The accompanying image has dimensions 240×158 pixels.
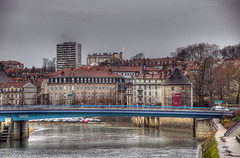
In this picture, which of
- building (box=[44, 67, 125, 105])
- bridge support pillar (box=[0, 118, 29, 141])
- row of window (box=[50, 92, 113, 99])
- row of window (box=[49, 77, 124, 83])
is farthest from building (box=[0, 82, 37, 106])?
bridge support pillar (box=[0, 118, 29, 141])

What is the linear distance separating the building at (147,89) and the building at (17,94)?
2842 cm

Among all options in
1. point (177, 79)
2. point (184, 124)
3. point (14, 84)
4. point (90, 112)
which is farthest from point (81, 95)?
point (90, 112)

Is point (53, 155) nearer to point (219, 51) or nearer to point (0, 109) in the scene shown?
point (0, 109)

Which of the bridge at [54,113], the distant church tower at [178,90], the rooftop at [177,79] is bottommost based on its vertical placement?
the bridge at [54,113]

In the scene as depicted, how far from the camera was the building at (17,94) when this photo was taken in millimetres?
141125

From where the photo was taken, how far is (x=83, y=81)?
14312 centimetres

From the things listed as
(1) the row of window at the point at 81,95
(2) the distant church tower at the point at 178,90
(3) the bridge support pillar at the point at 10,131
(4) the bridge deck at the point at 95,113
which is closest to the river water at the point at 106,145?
(3) the bridge support pillar at the point at 10,131

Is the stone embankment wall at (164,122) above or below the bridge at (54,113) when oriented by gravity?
below

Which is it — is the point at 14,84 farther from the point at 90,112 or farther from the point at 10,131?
the point at 90,112

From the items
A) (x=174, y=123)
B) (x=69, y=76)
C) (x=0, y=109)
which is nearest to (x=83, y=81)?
(x=69, y=76)

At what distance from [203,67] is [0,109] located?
4958 centimetres

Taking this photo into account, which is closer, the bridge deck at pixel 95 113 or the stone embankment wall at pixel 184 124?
the stone embankment wall at pixel 184 124

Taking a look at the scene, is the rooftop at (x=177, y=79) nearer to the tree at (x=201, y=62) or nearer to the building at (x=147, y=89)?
the tree at (x=201, y=62)

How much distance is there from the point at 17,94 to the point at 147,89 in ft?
117
